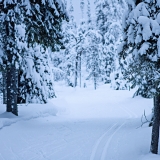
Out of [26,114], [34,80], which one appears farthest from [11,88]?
[34,80]

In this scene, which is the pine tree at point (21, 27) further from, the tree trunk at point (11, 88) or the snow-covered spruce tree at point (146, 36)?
the snow-covered spruce tree at point (146, 36)

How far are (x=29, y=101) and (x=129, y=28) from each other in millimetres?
11222

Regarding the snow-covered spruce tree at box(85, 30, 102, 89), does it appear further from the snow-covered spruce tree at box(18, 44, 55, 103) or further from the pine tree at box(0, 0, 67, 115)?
the pine tree at box(0, 0, 67, 115)

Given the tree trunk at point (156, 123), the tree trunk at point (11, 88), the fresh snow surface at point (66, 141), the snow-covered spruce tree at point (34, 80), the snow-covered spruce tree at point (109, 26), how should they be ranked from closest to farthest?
the tree trunk at point (156, 123)
the fresh snow surface at point (66, 141)
the tree trunk at point (11, 88)
the snow-covered spruce tree at point (34, 80)
the snow-covered spruce tree at point (109, 26)

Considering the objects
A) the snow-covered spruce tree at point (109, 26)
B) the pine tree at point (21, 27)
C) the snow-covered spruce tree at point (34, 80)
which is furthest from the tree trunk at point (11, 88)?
the snow-covered spruce tree at point (109, 26)

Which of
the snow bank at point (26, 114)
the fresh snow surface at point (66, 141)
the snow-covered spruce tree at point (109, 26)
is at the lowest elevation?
the fresh snow surface at point (66, 141)

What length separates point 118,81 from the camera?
105ft

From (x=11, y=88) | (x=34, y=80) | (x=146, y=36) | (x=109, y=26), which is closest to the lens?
(x=146, y=36)

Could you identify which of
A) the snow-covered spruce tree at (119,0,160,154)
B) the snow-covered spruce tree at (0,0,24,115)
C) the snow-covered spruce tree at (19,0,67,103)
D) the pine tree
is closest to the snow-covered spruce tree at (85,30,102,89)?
the snow-covered spruce tree at (19,0,67,103)

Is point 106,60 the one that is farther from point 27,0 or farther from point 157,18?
point 157,18

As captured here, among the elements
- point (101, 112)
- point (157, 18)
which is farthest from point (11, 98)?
point (101, 112)

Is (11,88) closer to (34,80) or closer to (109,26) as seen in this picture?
(34,80)

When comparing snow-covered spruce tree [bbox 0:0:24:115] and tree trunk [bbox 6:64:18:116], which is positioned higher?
snow-covered spruce tree [bbox 0:0:24:115]

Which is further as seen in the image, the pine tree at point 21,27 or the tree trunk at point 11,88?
the tree trunk at point 11,88
